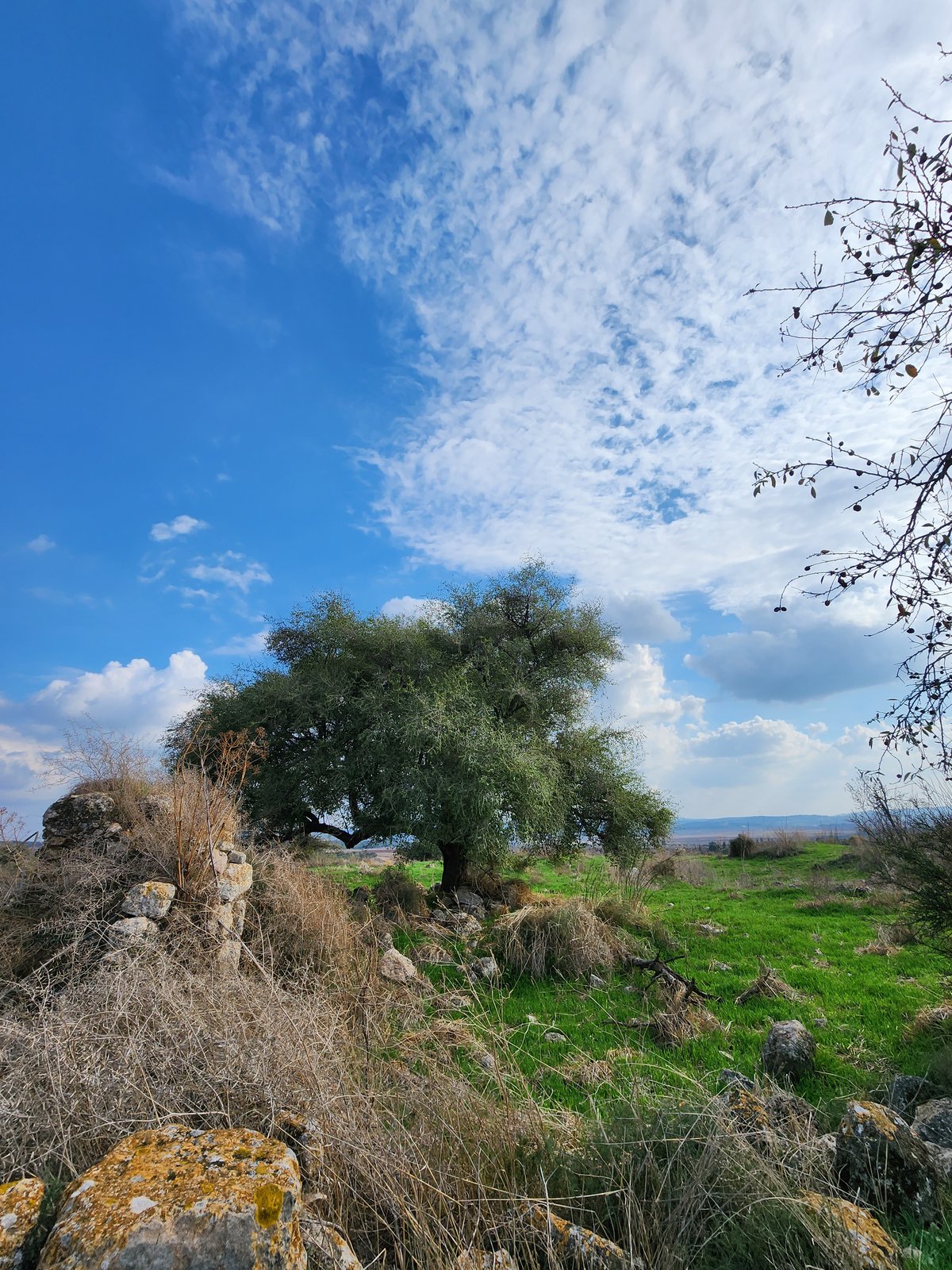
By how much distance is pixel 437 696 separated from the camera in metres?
18.6

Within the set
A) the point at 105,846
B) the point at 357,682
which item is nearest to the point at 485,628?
the point at 357,682

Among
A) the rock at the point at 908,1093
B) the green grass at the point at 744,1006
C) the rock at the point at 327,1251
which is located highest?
the rock at the point at 327,1251

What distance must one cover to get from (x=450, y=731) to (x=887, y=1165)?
46.5 ft

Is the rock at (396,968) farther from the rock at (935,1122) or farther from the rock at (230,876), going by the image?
the rock at (935,1122)

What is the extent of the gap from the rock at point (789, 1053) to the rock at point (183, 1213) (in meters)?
6.80

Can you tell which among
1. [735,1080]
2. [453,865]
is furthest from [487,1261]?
[453,865]

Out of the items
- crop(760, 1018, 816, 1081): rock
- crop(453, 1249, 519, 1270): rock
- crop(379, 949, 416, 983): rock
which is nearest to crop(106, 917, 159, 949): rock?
crop(379, 949, 416, 983): rock

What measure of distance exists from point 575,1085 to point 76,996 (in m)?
5.01

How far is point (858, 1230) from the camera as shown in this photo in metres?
3.36

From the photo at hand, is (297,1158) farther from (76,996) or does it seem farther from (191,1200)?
(76,996)

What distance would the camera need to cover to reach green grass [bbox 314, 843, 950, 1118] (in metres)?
7.21

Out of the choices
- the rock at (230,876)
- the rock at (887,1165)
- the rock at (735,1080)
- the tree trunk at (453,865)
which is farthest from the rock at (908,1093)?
the tree trunk at (453,865)

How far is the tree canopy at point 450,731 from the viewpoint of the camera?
Result: 58.3 feet

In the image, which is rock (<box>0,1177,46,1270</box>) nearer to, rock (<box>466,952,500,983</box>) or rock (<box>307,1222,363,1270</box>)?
rock (<box>307,1222,363,1270</box>)
